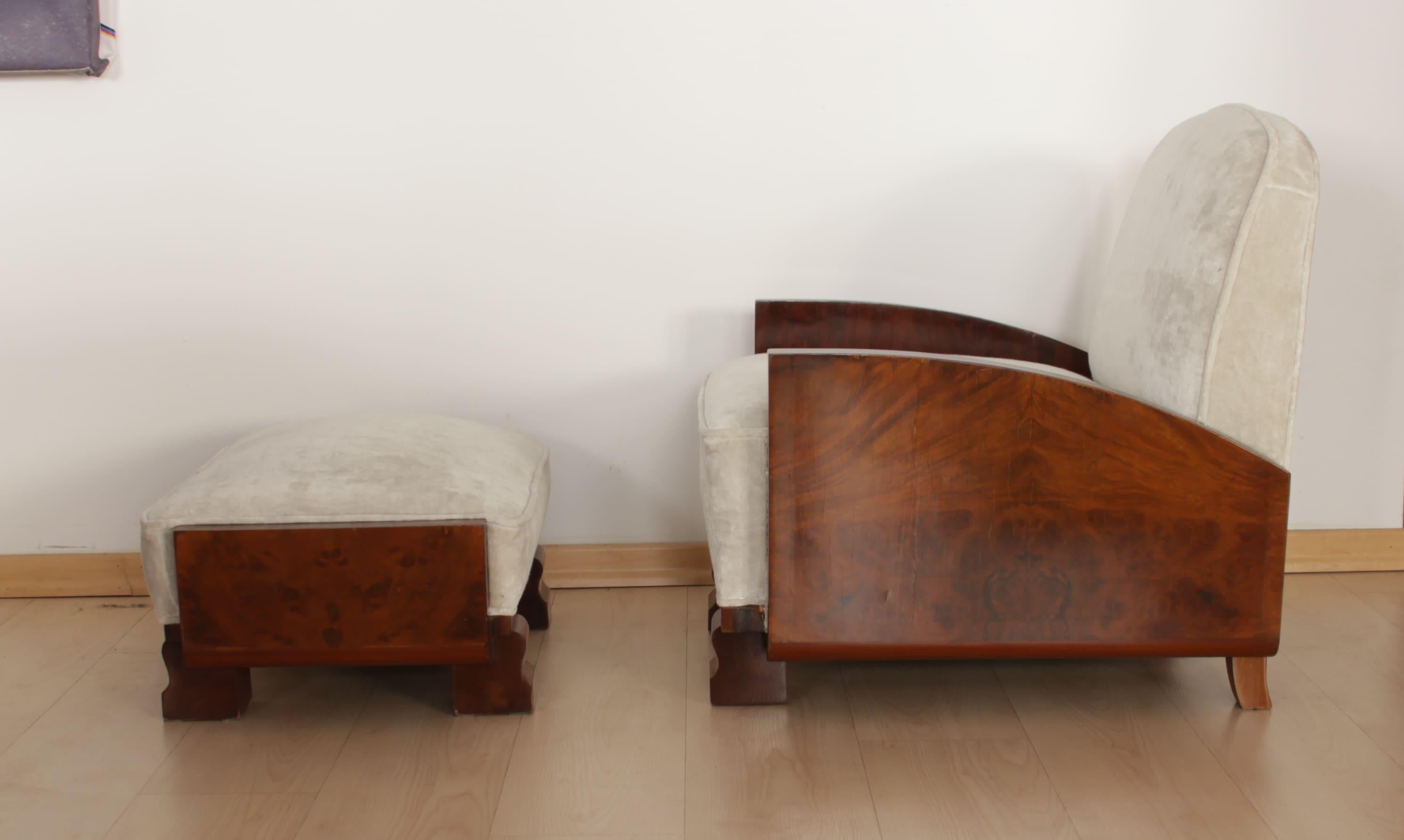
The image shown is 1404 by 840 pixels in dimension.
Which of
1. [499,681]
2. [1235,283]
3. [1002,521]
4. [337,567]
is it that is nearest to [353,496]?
[337,567]

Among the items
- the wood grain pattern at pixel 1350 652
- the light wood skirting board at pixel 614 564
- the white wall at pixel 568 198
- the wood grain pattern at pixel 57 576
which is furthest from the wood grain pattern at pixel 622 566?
the wood grain pattern at pixel 1350 652

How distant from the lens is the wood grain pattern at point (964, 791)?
1382mm

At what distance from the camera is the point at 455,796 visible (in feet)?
4.82

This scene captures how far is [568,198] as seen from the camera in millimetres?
2088

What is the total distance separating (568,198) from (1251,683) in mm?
1422

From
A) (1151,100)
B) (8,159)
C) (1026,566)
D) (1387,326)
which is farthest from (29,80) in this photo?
(1387,326)

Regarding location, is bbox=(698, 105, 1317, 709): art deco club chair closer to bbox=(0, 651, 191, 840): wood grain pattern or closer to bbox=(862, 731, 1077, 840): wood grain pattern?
bbox=(862, 731, 1077, 840): wood grain pattern

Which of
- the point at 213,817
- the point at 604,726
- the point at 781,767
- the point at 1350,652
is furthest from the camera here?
the point at 1350,652

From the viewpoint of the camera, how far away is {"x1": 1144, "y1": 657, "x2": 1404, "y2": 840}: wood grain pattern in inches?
55.2

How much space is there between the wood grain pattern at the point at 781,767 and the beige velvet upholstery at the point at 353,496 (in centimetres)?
35

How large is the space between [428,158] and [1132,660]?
1540mm

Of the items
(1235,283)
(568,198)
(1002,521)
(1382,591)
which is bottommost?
(1382,591)

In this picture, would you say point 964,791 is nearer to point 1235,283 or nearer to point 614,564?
point 1235,283

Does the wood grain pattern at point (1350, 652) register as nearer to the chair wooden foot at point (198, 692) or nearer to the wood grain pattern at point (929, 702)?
the wood grain pattern at point (929, 702)
